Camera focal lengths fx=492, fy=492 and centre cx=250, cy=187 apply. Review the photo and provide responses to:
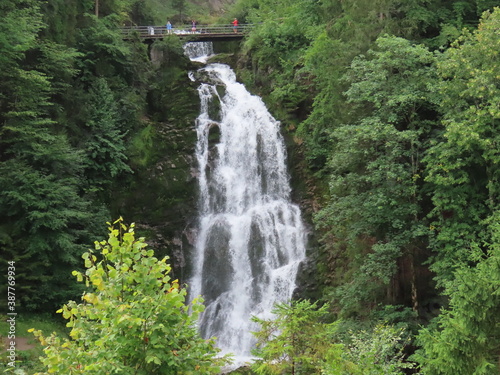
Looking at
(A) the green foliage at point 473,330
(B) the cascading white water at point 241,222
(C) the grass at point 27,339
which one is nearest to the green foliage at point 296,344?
(A) the green foliage at point 473,330

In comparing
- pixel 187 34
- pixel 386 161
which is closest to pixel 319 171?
pixel 386 161

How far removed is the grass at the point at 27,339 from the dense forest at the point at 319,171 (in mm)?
623

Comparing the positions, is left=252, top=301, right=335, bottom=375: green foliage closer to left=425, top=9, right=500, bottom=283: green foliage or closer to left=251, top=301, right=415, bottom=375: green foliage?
left=251, top=301, right=415, bottom=375: green foliage

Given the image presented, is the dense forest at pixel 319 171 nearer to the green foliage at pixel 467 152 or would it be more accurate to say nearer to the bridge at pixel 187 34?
the green foliage at pixel 467 152

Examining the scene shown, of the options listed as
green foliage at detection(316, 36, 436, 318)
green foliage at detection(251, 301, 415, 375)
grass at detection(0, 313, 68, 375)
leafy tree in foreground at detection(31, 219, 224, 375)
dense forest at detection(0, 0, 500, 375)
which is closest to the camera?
leafy tree in foreground at detection(31, 219, 224, 375)

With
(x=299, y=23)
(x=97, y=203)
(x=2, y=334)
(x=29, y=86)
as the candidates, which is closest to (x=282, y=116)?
(x=299, y=23)

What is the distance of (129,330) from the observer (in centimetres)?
476

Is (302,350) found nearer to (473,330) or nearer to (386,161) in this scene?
(473,330)

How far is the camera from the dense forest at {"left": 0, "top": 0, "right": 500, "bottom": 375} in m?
9.91

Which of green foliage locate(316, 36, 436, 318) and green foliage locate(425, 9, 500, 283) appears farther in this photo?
green foliage locate(316, 36, 436, 318)

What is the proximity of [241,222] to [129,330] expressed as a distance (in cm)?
1847

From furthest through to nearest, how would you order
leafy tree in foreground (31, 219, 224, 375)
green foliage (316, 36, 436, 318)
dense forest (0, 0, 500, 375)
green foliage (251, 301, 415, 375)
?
green foliage (316, 36, 436, 318)
dense forest (0, 0, 500, 375)
green foliage (251, 301, 415, 375)
leafy tree in foreground (31, 219, 224, 375)

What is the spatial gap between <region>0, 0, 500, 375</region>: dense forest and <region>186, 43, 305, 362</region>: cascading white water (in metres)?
0.82

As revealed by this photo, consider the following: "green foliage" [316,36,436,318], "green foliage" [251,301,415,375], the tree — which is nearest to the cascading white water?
"green foliage" [316,36,436,318]
